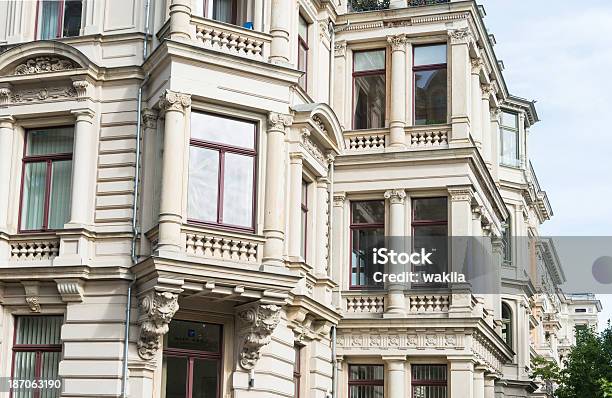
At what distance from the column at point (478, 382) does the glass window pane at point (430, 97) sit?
703 cm

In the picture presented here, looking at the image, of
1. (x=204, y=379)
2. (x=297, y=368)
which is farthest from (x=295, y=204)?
(x=204, y=379)

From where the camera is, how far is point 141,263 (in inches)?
868

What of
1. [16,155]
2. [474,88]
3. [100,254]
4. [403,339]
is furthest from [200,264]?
[474,88]

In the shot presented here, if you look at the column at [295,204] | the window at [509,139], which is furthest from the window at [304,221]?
the window at [509,139]

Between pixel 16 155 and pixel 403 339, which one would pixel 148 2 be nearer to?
pixel 16 155

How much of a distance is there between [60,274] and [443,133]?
1184cm

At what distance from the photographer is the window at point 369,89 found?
30.8 m

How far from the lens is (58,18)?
25.4 meters

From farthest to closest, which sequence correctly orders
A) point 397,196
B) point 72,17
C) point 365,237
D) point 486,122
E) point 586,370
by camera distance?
1. point 586,370
2. point 486,122
3. point 365,237
4. point 397,196
5. point 72,17

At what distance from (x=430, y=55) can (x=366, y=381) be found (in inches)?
370

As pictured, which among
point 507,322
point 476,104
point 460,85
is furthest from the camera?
point 507,322

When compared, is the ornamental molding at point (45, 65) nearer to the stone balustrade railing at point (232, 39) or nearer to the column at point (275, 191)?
the stone balustrade railing at point (232, 39)

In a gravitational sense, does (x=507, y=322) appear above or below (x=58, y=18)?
below

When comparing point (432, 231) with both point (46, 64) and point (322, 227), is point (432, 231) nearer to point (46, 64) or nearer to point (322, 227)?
point (322, 227)
